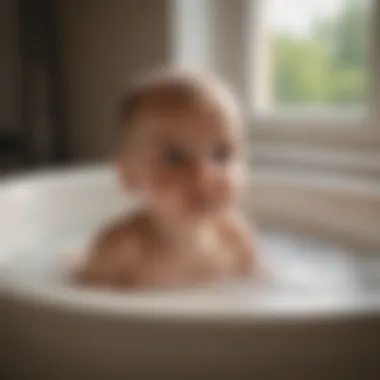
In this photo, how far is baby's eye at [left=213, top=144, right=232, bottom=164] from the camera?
35.9 inches

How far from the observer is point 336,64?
5.08 ft

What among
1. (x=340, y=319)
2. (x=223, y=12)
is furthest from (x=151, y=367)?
(x=223, y=12)

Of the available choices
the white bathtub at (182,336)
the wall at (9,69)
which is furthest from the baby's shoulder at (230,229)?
the wall at (9,69)

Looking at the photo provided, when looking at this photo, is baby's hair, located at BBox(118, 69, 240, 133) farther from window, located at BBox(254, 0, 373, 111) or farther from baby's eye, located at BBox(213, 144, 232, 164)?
window, located at BBox(254, 0, 373, 111)

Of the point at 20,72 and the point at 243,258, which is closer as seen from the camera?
the point at 243,258

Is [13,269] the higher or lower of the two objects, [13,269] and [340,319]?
the lower

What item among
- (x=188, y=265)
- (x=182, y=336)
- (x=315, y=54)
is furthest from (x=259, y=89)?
(x=182, y=336)

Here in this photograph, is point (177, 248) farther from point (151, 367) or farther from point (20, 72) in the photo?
point (20, 72)

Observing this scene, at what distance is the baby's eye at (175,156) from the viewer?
0.91 meters

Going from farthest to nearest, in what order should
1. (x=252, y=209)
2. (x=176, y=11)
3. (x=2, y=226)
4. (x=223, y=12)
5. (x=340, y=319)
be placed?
(x=223, y=12), (x=176, y=11), (x=252, y=209), (x=2, y=226), (x=340, y=319)

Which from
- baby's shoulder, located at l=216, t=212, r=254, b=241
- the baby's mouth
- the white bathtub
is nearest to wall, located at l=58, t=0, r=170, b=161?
baby's shoulder, located at l=216, t=212, r=254, b=241

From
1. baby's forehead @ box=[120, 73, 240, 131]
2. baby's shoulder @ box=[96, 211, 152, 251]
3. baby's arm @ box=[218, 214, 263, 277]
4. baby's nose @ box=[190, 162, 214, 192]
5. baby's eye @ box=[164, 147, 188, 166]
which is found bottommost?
baby's arm @ box=[218, 214, 263, 277]

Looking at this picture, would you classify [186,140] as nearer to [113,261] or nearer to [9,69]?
[113,261]

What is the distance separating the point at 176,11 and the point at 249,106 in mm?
263
